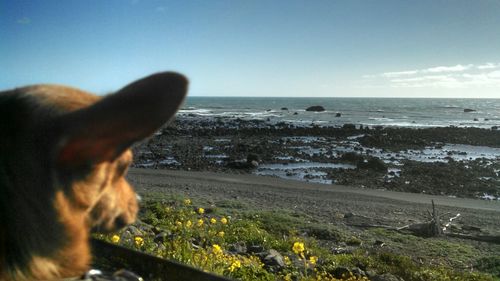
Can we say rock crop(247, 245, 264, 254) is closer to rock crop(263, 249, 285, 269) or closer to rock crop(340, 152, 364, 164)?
rock crop(263, 249, 285, 269)

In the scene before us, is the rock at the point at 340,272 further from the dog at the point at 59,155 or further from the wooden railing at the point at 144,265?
the dog at the point at 59,155

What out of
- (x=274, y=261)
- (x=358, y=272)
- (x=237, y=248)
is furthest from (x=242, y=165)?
(x=274, y=261)

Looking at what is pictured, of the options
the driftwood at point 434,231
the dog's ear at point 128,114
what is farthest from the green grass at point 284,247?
the dog's ear at point 128,114

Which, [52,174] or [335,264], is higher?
[52,174]

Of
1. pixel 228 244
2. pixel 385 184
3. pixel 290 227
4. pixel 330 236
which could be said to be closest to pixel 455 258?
pixel 330 236

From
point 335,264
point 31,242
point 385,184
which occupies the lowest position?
point 385,184

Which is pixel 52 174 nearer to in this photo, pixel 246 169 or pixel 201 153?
pixel 246 169
